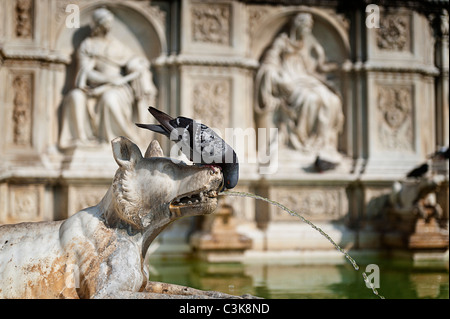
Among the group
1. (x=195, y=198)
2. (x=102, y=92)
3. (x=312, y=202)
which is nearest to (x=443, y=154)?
(x=312, y=202)

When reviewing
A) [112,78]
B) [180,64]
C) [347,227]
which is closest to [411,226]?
[347,227]

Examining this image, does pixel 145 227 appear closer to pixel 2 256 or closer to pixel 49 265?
pixel 49 265

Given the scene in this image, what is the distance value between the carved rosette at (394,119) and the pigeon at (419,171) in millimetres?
979

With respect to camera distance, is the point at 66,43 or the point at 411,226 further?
the point at 66,43

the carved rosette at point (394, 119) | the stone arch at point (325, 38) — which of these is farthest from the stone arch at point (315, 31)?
the carved rosette at point (394, 119)

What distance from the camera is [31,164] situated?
8.99 m

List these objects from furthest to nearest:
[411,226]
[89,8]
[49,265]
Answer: [89,8] → [411,226] → [49,265]

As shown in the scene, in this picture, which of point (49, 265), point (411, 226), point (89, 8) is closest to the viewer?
point (49, 265)

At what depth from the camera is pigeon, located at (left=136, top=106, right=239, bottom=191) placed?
2.57 meters

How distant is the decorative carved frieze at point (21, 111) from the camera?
909 centimetres

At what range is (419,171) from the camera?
28.9 feet

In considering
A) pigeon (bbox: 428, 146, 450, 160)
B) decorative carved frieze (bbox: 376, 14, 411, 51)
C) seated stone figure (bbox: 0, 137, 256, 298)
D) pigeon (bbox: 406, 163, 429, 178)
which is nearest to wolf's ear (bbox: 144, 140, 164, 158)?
seated stone figure (bbox: 0, 137, 256, 298)

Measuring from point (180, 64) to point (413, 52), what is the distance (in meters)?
3.85

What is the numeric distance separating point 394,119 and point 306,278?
3.80 metres
